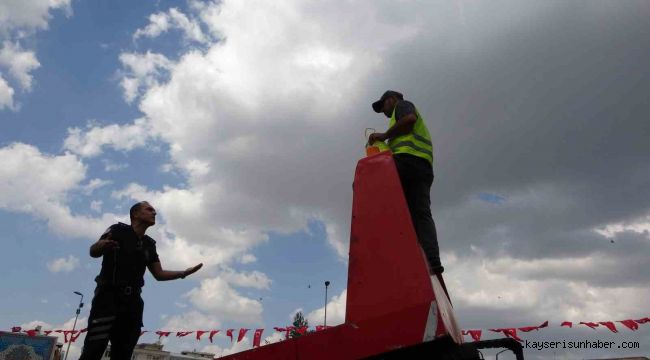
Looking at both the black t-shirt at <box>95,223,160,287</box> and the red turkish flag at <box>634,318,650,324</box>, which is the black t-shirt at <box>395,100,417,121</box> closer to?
the black t-shirt at <box>95,223,160,287</box>

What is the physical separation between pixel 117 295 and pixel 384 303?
247 centimetres

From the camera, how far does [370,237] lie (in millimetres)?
2641

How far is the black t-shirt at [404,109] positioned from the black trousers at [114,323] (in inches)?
111

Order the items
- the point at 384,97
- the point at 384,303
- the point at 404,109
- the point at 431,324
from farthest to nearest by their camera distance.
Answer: the point at 384,97, the point at 404,109, the point at 384,303, the point at 431,324

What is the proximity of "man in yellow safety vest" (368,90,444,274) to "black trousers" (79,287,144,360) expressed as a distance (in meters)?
2.53

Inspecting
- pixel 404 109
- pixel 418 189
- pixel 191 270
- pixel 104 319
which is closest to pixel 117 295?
pixel 104 319

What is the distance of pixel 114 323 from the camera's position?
3.58 meters

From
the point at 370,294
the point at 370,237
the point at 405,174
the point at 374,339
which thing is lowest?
the point at 374,339

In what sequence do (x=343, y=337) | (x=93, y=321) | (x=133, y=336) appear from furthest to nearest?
(x=133, y=336)
(x=93, y=321)
(x=343, y=337)

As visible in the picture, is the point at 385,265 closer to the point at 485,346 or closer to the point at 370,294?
the point at 370,294

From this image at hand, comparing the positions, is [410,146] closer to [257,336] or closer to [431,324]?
[431,324]

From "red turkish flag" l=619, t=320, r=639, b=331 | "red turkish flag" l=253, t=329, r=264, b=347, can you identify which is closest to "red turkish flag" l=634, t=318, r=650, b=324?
"red turkish flag" l=619, t=320, r=639, b=331

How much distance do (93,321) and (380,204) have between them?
254 cm

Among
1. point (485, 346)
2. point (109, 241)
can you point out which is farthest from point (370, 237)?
point (109, 241)
